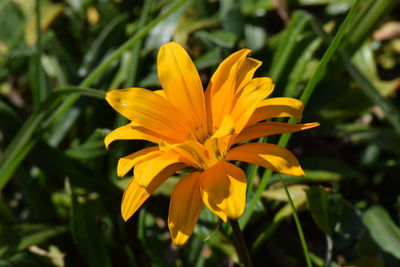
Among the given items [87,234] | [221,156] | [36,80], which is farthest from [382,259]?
[36,80]

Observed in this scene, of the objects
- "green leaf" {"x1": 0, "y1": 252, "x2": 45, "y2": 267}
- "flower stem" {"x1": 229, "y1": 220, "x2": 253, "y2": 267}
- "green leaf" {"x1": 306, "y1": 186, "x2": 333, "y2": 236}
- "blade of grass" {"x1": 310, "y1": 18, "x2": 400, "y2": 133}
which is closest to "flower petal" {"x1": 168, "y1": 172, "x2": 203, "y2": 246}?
"flower stem" {"x1": 229, "y1": 220, "x2": 253, "y2": 267}

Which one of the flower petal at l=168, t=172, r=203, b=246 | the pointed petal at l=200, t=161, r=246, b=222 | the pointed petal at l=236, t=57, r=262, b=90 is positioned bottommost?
the flower petal at l=168, t=172, r=203, b=246

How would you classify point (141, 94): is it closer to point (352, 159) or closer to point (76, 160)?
point (76, 160)

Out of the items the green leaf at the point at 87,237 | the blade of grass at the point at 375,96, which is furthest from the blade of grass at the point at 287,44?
the green leaf at the point at 87,237

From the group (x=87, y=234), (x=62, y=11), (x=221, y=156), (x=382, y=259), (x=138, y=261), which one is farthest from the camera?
(x=62, y=11)

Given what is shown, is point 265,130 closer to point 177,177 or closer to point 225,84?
point 225,84

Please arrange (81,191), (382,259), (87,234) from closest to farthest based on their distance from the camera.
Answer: (382,259)
(87,234)
(81,191)

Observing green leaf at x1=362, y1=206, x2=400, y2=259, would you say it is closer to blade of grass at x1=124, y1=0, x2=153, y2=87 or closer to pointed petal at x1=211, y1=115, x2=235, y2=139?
pointed petal at x1=211, y1=115, x2=235, y2=139
